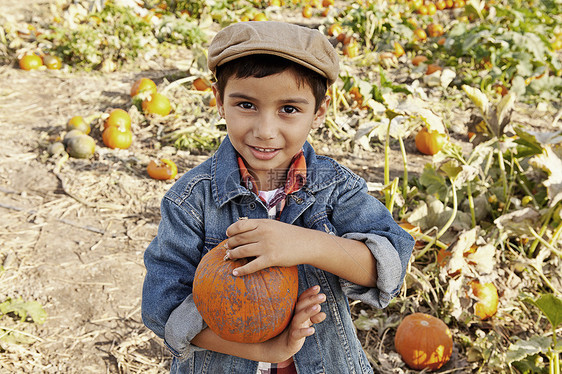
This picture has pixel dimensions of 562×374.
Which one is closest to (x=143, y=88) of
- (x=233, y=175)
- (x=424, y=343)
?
(x=424, y=343)

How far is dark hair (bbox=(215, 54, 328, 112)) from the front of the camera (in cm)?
150

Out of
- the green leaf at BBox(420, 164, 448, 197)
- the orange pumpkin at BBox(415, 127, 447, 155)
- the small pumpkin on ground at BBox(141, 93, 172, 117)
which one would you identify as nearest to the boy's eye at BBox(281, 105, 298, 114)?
the green leaf at BBox(420, 164, 448, 197)

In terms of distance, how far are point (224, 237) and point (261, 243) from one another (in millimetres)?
330

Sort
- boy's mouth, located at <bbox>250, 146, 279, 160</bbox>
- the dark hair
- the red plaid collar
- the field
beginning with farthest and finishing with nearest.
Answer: the field
the red plaid collar
boy's mouth, located at <bbox>250, 146, 279, 160</bbox>
the dark hair

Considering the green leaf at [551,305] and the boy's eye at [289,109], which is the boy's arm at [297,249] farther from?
the green leaf at [551,305]

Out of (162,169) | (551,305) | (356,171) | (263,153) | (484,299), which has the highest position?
(263,153)

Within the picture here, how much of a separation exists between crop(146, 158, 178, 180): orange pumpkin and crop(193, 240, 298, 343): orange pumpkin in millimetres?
3488

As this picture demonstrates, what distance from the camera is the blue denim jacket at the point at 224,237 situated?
5.22 feet

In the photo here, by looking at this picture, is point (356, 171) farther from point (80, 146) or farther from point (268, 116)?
point (268, 116)

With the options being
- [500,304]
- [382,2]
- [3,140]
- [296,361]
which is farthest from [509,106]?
[382,2]

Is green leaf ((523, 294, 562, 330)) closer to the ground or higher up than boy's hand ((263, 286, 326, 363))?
closer to the ground

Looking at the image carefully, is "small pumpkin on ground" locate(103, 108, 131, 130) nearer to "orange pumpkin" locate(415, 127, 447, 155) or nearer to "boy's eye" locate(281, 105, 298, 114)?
"orange pumpkin" locate(415, 127, 447, 155)

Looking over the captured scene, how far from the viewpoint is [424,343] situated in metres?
2.87

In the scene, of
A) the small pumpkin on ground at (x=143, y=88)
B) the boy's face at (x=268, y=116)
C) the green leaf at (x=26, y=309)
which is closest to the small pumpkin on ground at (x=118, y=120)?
the small pumpkin on ground at (x=143, y=88)
